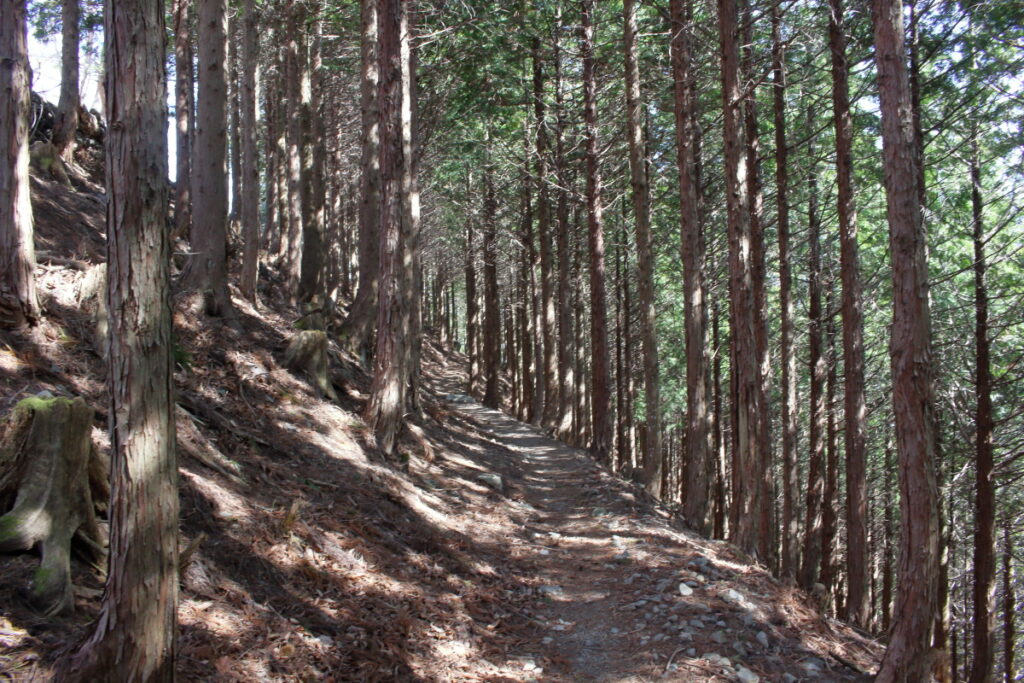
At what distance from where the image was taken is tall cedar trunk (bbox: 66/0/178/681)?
335 centimetres

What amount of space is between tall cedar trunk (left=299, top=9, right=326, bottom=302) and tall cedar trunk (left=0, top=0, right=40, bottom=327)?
33.2 ft

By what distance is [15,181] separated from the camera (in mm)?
6266

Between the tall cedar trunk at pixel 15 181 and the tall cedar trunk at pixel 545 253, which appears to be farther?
the tall cedar trunk at pixel 545 253

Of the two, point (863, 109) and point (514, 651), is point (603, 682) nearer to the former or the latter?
point (514, 651)

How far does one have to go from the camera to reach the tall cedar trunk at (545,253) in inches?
697

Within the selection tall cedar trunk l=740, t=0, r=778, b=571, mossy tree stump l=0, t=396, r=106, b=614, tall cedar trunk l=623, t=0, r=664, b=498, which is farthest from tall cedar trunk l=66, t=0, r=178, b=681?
tall cedar trunk l=623, t=0, r=664, b=498

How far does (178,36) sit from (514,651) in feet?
51.1

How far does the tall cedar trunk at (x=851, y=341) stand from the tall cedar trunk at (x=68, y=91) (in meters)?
14.9

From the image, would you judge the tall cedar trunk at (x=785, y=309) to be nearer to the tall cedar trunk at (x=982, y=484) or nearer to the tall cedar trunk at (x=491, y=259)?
the tall cedar trunk at (x=982, y=484)

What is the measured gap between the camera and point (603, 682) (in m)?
5.30

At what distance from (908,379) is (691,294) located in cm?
590

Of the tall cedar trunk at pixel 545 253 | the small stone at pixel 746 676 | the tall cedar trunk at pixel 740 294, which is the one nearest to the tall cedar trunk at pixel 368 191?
the tall cedar trunk at pixel 545 253

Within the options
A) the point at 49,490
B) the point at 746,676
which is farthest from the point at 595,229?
the point at 49,490

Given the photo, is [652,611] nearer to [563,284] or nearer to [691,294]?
[691,294]
